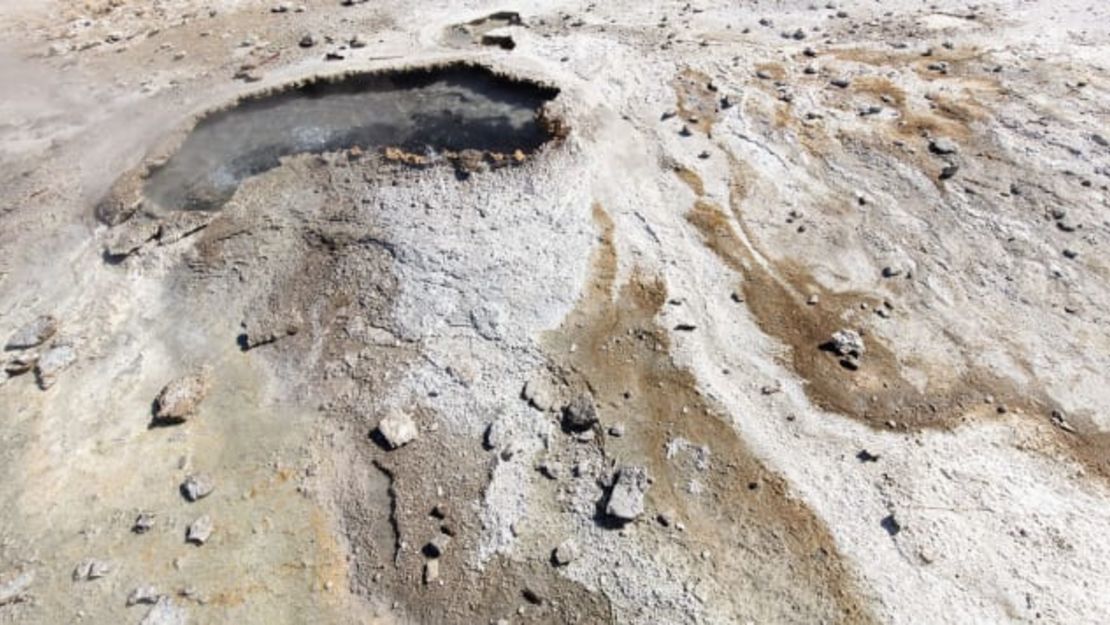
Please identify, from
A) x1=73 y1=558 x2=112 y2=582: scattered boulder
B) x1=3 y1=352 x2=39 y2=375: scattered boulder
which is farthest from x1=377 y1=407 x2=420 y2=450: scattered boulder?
x1=3 y1=352 x2=39 y2=375: scattered boulder

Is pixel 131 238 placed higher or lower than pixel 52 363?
higher

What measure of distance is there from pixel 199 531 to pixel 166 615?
991 millimetres

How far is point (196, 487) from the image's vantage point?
870 centimetres

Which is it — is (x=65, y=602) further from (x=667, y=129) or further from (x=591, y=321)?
(x=667, y=129)

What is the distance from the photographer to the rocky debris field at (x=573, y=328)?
306 inches

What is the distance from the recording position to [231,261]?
11.5 metres

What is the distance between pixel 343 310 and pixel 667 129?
7116 mm

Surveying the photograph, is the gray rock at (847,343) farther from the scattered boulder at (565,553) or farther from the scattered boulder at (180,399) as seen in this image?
the scattered boulder at (180,399)

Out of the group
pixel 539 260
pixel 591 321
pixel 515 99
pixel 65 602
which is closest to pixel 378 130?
pixel 515 99

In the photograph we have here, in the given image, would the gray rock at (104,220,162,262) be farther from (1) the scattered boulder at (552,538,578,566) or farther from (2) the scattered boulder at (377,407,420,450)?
(1) the scattered boulder at (552,538,578,566)

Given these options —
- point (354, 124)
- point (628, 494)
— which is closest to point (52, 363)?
point (354, 124)

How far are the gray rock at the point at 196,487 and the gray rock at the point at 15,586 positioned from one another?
5.93ft

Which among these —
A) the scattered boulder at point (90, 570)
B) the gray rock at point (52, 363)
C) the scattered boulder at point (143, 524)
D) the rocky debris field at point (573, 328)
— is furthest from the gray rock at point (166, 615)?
the gray rock at point (52, 363)

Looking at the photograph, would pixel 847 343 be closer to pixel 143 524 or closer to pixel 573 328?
pixel 573 328
